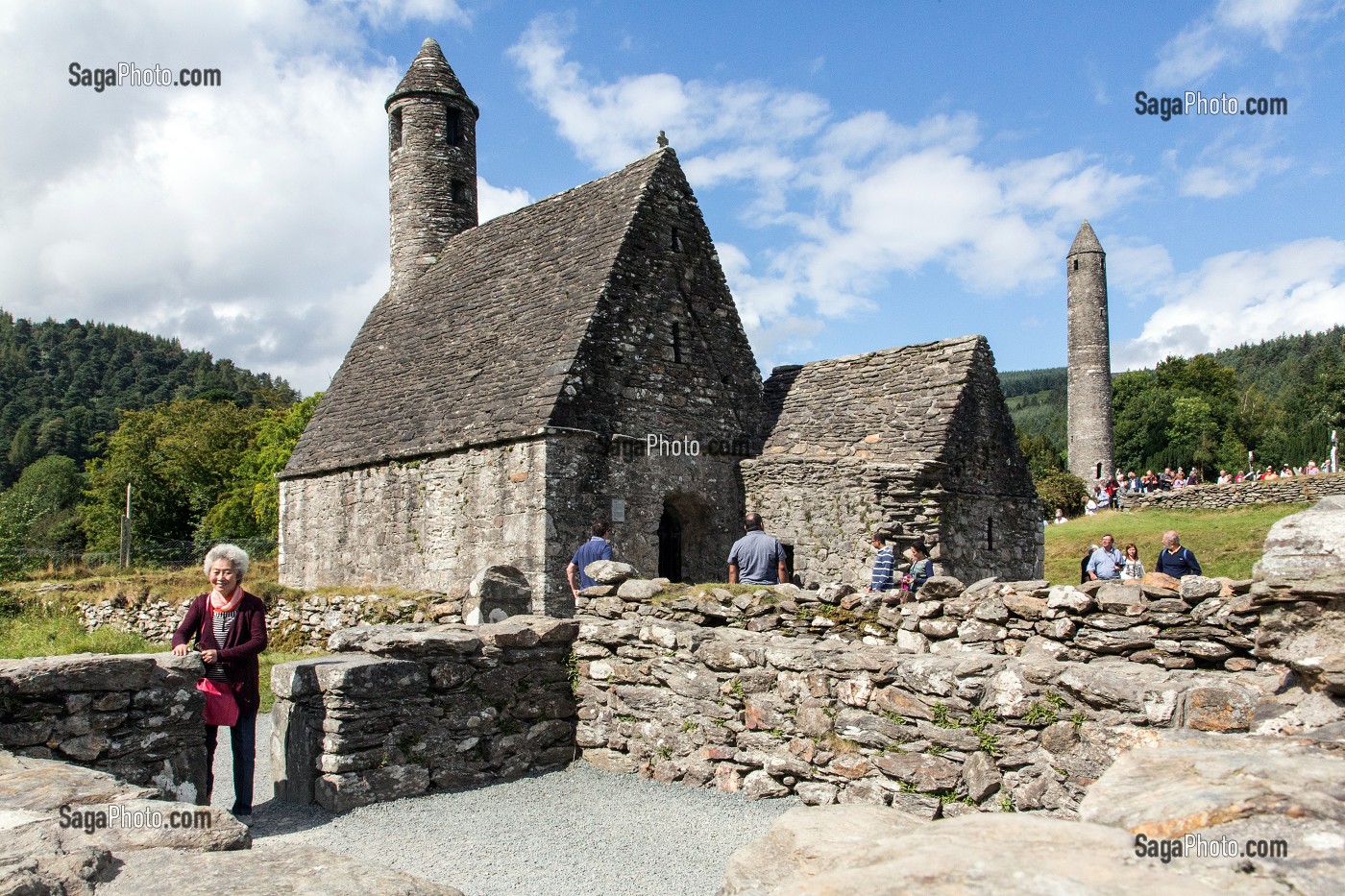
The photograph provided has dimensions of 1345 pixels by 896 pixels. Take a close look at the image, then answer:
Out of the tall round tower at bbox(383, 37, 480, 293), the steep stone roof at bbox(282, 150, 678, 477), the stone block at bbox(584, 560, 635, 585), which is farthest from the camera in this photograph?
the tall round tower at bbox(383, 37, 480, 293)

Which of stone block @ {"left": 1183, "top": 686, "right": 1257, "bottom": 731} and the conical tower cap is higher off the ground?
the conical tower cap

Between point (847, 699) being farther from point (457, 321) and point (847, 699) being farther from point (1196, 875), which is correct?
point (457, 321)

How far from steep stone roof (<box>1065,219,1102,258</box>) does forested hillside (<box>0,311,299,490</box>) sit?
75.7 meters

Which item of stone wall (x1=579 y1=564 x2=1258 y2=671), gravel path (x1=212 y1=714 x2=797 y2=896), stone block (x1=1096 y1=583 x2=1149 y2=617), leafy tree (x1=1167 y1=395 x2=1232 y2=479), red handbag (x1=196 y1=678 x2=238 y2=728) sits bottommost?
gravel path (x1=212 y1=714 x2=797 y2=896)

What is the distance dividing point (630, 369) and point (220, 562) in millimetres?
9708

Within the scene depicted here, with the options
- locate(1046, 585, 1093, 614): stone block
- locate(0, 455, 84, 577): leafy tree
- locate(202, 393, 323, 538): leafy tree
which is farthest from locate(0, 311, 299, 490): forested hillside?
locate(1046, 585, 1093, 614): stone block

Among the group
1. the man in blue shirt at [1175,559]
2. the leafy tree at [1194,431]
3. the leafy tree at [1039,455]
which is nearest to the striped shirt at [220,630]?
the man in blue shirt at [1175,559]

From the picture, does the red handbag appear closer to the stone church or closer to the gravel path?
the gravel path

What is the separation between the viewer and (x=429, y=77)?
22984mm

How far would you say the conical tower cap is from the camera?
51.8 meters

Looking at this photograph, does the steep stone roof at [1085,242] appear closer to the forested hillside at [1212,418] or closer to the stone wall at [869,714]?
the forested hillside at [1212,418]

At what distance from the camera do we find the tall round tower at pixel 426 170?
22.8m

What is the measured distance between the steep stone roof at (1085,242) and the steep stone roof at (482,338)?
41.2m

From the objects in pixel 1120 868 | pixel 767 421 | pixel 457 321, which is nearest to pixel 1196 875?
pixel 1120 868
